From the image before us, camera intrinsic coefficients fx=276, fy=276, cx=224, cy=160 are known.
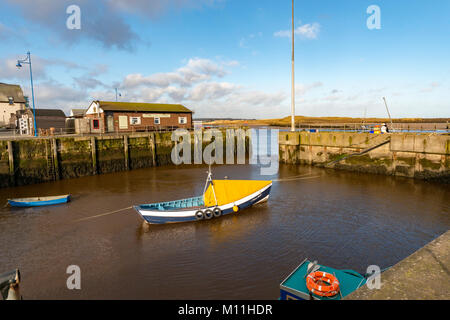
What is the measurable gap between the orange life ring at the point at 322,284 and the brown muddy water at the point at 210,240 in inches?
105

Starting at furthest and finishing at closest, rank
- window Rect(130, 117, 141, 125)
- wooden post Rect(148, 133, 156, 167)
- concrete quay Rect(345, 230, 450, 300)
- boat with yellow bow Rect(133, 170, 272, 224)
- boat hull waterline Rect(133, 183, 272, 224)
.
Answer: window Rect(130, 117, 141, 125) < wooden post Rect(148, 133, 156, 167) < boat with yellow bow Rect(133, 170, 272, 224) < boat hull waterline Rect(133, 183, 272, 224) < concrete quay Rect(345, 230, 450, 300)

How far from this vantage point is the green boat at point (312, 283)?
7.58 m

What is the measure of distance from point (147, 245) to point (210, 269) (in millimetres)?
4232

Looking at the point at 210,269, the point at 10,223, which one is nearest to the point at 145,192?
the point at 10,223

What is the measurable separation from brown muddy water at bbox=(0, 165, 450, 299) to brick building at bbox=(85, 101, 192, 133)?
57.2 feet

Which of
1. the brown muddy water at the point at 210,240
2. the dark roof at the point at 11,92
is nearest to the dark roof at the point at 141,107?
the brown muddy water at the point at 210,240

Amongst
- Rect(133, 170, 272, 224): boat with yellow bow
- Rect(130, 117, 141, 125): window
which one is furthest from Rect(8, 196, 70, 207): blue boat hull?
Rect(130, 117, 141, 125): window

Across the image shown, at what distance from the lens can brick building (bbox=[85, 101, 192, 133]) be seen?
40.4 m

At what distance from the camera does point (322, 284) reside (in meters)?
7.71

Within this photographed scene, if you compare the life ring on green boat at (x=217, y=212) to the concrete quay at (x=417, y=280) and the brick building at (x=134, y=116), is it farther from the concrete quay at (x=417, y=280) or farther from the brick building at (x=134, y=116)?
the brick building at (x=134, y=116)

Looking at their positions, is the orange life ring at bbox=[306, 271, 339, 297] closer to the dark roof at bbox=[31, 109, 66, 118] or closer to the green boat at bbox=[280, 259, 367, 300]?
the green boat at bbox=[280, 259, 367, 300]

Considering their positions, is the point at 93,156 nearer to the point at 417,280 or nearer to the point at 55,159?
the point at 55,159

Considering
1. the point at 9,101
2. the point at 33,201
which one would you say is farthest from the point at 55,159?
the point at 9,101
